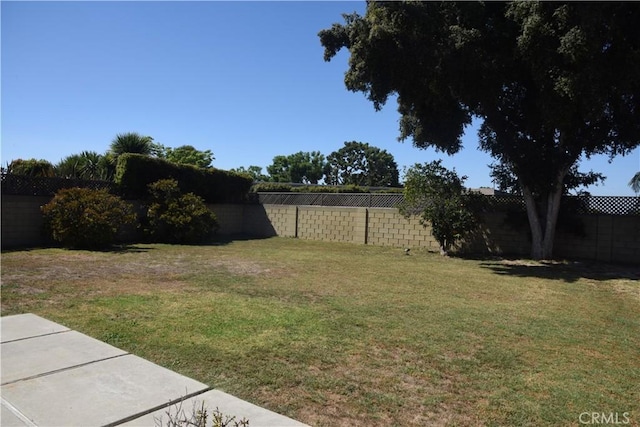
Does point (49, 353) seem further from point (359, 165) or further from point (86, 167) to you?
point (359, 165)

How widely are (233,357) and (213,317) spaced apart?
153 cm

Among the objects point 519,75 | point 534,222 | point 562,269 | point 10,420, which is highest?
point 519,75

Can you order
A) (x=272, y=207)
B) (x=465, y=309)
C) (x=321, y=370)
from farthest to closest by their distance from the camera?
1. (x=272, y=207)
2. (x=465, y=309)
3. (x=321, y=370)

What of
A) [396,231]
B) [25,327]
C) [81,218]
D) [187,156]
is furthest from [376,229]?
[187,156]

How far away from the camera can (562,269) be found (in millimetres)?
11797

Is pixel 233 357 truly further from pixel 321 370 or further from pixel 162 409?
pixel 162 409

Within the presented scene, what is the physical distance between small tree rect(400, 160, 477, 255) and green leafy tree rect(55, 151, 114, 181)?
503 inches

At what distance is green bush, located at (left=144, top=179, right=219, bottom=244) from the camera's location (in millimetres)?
16438

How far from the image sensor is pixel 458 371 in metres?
4.04

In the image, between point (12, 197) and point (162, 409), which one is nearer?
point (162, 409)

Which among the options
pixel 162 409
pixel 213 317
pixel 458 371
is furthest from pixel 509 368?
pixel 213 317

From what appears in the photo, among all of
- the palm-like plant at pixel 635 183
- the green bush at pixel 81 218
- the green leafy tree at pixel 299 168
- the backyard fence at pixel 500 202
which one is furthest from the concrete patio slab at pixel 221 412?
the green leafy tree at pixel 299 168

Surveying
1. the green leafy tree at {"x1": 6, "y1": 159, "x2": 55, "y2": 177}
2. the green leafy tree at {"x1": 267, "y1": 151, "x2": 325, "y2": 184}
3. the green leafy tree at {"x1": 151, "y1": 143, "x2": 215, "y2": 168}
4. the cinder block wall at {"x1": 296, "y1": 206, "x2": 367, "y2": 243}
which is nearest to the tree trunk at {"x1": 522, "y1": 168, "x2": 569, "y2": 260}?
the cinder block wall at {"x1": 296, "y1": 206, "x2": 367, "y2": 243}

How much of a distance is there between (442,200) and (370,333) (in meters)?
10.2
